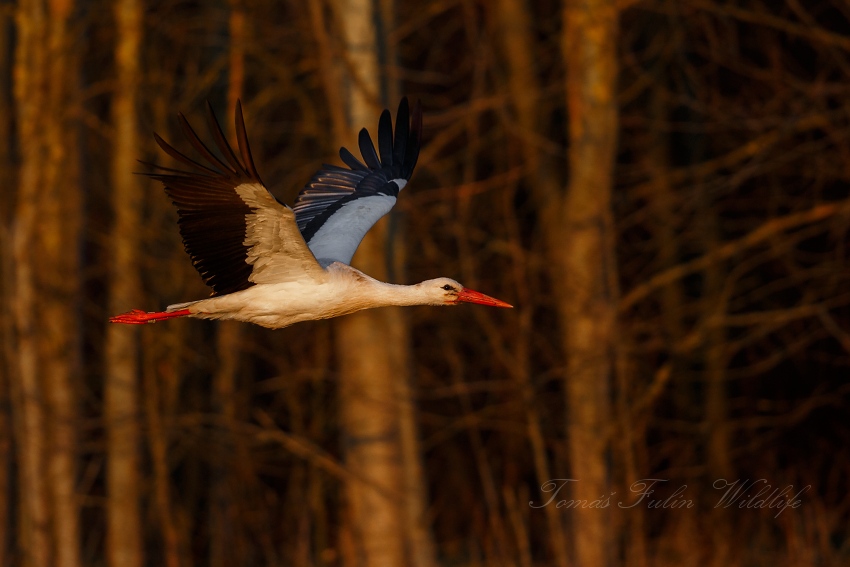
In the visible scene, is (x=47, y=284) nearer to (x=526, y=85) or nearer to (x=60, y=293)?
(x=60, y=293)

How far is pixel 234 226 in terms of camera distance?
5.91 meters

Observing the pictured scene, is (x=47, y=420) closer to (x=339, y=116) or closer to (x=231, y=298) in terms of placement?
(x=339, y=116)

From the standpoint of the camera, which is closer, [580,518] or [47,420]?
[580,518]

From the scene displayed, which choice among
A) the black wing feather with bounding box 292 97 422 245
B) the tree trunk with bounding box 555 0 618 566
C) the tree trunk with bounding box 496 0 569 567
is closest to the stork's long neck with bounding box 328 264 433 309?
the black wing feather with bounding box 292 97 422 245

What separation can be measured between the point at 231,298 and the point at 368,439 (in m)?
2.36

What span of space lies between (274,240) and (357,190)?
174cm

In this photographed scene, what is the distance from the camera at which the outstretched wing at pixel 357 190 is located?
7117 millimetres

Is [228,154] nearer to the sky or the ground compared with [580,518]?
nearer to the sky

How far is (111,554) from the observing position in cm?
1175

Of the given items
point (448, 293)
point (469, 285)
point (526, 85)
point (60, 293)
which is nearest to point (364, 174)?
point (448, 293)

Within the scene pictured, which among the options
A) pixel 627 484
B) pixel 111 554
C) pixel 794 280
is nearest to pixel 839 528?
pixel 794 280

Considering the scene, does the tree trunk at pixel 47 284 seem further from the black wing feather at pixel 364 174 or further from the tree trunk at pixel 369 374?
the black wing feather at pixel 364 174

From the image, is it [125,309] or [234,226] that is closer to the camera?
[234,226]

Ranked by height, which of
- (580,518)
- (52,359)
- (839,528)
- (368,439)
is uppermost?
(52,359)
